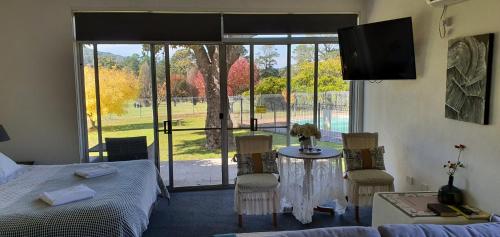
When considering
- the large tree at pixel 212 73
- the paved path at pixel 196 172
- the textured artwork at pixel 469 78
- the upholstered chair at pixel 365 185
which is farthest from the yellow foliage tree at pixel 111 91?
the textured artwork at pixel 469 78

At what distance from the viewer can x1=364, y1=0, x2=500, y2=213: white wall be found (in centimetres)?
308

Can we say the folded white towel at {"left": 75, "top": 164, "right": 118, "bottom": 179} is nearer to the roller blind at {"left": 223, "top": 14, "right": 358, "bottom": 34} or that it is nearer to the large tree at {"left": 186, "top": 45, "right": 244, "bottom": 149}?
the large tree at {"left": 186, "top": 45, "right": 244, "bottom": 149}

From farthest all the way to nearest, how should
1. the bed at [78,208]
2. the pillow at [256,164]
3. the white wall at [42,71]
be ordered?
the white wall at [42,71], the pillow at [256,164], the bed at [78,208]

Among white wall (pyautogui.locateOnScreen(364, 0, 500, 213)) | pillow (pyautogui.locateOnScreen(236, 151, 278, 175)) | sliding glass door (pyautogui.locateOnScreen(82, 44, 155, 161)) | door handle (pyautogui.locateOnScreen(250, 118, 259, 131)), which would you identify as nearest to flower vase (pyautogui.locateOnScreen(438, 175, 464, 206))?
white wall (pyautogui.locateOnScreen(364, 0, 500, 213))

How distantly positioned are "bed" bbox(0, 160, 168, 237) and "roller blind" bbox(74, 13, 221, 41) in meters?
2.02

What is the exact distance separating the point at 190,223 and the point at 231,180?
1.46 metres

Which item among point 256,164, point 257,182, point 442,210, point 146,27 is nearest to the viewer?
point 442,210

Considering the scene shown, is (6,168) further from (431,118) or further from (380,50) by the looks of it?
(431,118)

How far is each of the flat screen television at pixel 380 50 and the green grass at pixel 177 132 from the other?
140 centimetres

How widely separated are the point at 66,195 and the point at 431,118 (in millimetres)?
3542

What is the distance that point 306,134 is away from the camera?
14.1 feet

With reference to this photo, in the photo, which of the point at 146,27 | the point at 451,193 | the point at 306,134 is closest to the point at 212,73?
the point at 146,27

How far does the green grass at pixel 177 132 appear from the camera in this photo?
5152 mm

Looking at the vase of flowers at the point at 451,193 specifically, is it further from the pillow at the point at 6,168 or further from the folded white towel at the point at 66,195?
the pillow at the point at 6,168
